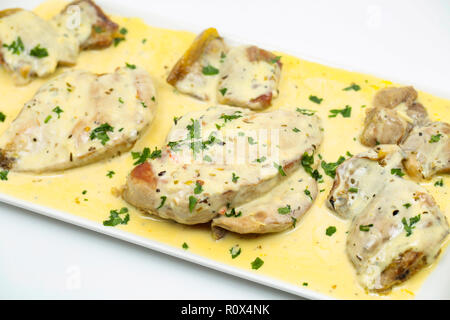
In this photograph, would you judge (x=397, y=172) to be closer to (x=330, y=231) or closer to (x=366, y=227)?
(x=366, y=227)

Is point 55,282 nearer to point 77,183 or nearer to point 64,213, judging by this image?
point 64,213

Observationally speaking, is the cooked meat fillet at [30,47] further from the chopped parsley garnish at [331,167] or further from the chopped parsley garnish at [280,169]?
the chopped parsley garnish at [331,167]

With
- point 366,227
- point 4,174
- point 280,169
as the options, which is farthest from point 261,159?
point 4,174

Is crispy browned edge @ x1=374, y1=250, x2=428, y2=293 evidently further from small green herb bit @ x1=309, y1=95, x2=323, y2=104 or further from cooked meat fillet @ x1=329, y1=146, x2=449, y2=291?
small green herb bit @ x1=309, y1=95, x2=323, y2=104

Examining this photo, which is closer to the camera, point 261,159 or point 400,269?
point 400,269

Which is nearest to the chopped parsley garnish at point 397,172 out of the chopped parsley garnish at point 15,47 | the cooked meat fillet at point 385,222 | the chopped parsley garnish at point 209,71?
the cooked meat fillet at point 385,222

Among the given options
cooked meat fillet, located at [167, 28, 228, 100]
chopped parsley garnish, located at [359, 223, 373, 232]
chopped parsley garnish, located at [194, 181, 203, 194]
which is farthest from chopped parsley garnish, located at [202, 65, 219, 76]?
chopped parsley garnish, located at [359, 223, 373, 232]

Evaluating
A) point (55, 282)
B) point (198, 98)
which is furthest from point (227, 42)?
point (55, 282)
